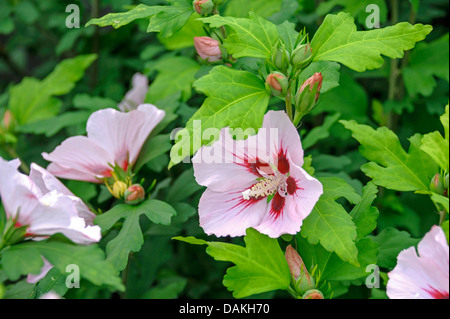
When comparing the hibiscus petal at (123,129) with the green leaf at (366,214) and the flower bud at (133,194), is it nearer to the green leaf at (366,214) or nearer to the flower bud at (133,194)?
the flower bud at (133,194)

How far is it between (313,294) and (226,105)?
1.20ft

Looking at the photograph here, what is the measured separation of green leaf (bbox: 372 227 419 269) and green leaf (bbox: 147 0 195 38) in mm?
583

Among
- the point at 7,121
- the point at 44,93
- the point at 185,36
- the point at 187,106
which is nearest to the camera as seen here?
the point at 187,106

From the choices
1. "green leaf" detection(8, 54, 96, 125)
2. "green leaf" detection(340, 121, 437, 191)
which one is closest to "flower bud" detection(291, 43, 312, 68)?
"green leaf" detection(340, 121, 437, 191)

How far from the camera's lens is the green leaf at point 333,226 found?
957mm

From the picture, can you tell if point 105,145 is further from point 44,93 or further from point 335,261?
point 44,93

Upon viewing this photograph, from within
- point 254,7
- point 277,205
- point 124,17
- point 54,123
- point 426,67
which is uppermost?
point 124,17

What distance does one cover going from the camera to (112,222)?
119cm

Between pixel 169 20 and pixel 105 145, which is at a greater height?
pixel 169 20

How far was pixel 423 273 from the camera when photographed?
90 centimetres

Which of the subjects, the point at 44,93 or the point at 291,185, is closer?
the point at 291,185

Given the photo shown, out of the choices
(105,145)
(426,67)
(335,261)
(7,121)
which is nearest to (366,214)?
(335,261)

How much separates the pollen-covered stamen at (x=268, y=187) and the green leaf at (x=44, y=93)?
93 centimetres

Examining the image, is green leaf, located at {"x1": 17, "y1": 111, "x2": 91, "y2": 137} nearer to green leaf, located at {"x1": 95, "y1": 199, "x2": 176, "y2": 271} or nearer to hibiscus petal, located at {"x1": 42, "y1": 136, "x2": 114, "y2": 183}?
hibiscus petal, located at {"x1": 42, "y1": 136, "x2": 114, "y2": 183}
